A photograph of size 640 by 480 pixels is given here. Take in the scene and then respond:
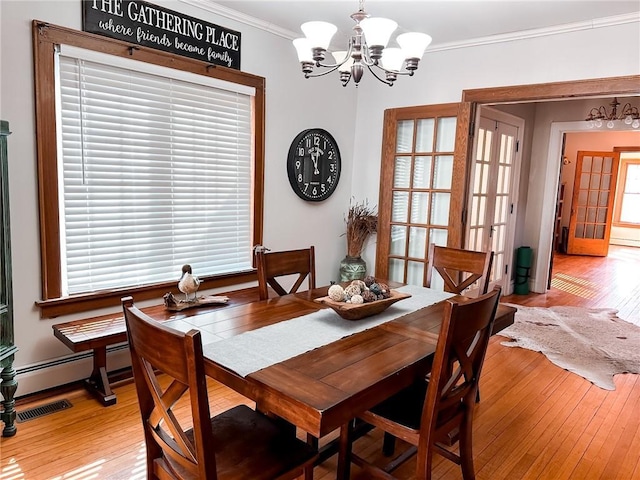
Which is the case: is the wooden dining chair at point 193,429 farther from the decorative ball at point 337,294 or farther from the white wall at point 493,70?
the white wall at point 493,70

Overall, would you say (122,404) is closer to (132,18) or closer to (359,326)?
(359,326)

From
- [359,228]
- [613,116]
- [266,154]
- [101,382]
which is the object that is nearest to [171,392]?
[101,382]

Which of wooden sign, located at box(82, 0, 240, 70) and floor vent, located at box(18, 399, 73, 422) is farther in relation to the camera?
wooden sign, located at box(82, 0, 240, 70)

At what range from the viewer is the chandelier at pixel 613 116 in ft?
17.3

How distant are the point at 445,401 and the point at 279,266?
51.2 inches

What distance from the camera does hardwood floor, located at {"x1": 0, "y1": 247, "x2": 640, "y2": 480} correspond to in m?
2.17

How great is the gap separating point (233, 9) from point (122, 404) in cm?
285

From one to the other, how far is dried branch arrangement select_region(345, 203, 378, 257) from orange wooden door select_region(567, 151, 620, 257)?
624cm

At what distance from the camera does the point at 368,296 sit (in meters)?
2.09

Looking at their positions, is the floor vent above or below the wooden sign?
below

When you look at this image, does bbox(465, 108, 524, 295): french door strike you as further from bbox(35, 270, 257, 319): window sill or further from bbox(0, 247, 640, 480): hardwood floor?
bbox(35, 270, 257, 319): window sill

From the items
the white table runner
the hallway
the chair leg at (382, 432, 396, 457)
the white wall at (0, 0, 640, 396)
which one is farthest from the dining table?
the hallway

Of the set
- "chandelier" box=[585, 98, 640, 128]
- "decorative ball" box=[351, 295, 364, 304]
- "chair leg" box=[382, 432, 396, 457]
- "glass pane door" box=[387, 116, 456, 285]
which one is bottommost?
"chair leg" box=[382, 432, 396, 457]

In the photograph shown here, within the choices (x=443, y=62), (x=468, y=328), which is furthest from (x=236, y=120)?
(x=468, y=328)
